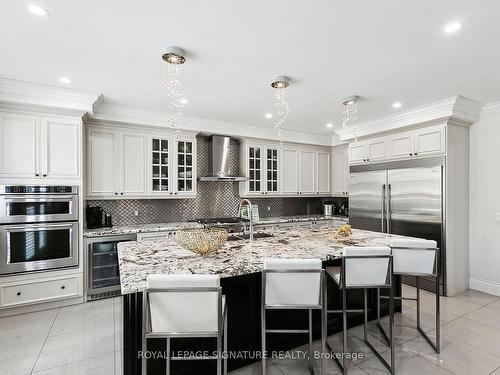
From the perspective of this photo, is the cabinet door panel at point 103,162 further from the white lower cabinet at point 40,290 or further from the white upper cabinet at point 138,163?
the white lower cabinet at point 40,290

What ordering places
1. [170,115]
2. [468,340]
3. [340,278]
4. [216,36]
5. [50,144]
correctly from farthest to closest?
[170,115], [50,144], [468,340], [340,278], [216,36]

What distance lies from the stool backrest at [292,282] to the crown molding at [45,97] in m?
2.99

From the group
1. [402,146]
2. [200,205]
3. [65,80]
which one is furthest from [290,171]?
[65,80]

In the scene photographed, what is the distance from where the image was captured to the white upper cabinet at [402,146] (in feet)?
12.3

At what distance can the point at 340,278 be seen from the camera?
2.24 m

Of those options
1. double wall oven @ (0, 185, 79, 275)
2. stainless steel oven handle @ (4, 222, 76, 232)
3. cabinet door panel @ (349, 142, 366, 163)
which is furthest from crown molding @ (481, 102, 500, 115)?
stainless steel oven handle @ (4, 222, 76, 232)

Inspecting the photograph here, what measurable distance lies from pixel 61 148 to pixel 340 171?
4940mm

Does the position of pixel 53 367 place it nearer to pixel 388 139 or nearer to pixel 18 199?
pixel 18 199

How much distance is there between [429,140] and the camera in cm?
384

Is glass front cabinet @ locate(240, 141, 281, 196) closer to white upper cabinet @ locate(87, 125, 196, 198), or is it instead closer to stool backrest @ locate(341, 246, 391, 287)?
white upper cabinet @ locate(87, 125, 196, 198)

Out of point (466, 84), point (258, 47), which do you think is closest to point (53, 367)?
point (258, 47)

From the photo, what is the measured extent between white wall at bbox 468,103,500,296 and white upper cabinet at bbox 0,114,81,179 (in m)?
5.46

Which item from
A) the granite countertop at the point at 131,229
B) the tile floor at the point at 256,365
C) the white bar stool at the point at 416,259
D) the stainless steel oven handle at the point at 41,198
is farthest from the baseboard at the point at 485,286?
the stainless steel oven handle at the point at 41,198

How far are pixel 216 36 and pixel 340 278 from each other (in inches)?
86.2
